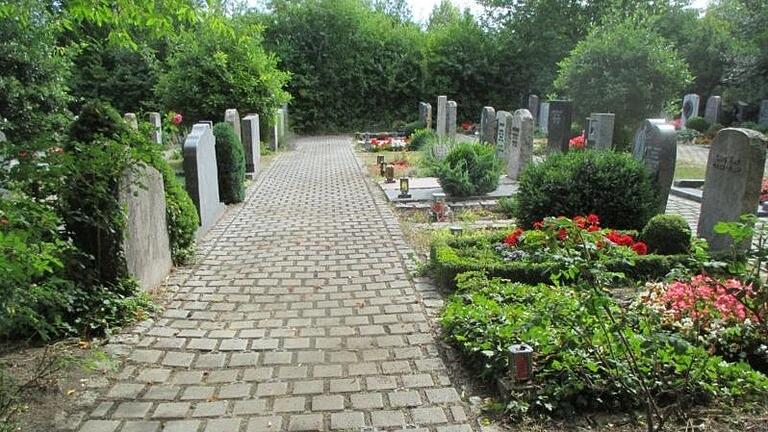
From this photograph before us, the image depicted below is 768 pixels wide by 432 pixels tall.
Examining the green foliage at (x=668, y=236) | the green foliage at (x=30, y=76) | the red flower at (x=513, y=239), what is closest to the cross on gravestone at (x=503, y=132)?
the red flower at (x=513, y=239)

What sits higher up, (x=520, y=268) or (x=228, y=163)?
(x=228, y=163)

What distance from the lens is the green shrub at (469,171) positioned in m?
9.90

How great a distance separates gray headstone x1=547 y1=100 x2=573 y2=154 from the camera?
13.4 metres

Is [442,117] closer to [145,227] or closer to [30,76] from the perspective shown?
[30,76]

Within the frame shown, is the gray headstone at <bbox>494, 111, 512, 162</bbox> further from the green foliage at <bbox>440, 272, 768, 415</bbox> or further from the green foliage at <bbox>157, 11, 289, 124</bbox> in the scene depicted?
the green foliage at <bbox>440, 272, 768, 415</bbox>

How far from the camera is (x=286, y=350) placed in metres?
4.17

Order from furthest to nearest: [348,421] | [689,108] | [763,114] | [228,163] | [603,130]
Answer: [689,108], [763,114], [603,130], [228,163], [348,421]

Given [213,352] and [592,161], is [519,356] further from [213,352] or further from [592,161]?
[592,161]

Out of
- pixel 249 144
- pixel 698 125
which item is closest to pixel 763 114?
pixel 698 125

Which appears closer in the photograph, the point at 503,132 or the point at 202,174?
the point at 202,174

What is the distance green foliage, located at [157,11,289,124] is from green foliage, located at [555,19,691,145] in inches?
362

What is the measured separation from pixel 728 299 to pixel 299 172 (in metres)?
11.3

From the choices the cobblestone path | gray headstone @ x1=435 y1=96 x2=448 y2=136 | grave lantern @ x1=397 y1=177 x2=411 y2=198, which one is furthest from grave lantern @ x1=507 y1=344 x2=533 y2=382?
gray headstone @ x1=435 y1=96 x2=448 y2=136

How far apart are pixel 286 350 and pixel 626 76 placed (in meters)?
15.2
